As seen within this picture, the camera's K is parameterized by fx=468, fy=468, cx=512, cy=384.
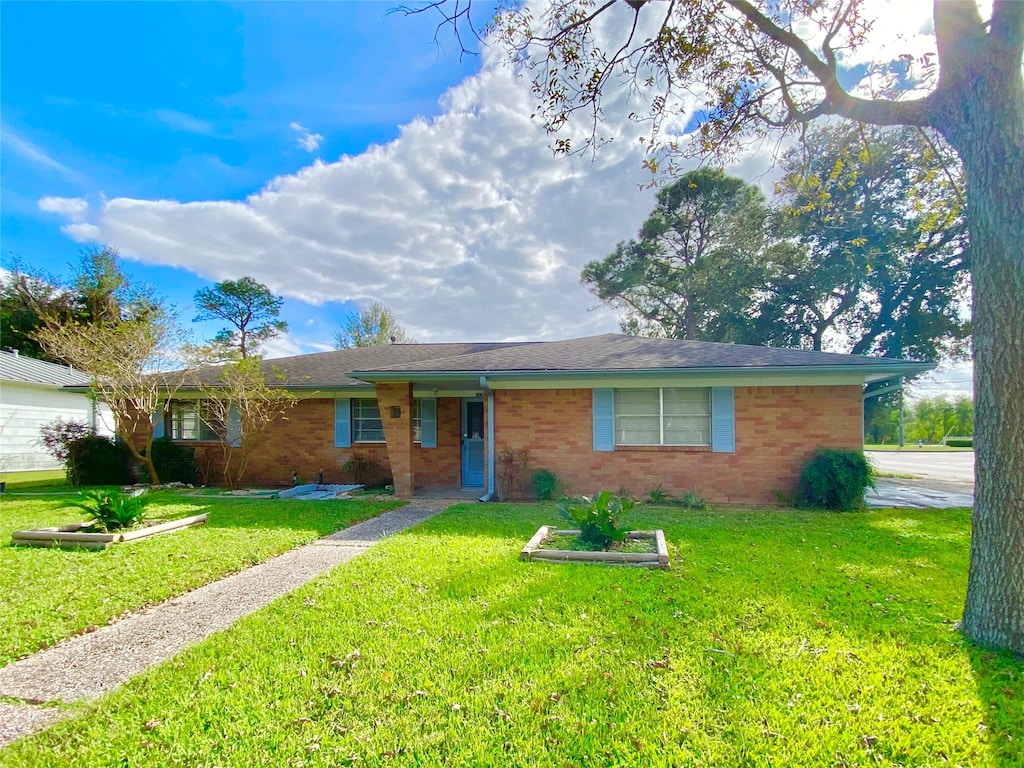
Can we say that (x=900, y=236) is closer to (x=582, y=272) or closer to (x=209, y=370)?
(x=582, y=272)

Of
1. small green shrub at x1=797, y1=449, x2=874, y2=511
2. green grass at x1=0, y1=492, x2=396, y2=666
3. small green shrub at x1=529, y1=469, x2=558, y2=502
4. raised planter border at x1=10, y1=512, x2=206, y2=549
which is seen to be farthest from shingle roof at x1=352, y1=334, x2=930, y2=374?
raised planter border at x1=10, y1=512, x2=206, y2=549

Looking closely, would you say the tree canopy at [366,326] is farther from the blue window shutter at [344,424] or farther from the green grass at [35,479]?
the blue window shutter at [344,424]

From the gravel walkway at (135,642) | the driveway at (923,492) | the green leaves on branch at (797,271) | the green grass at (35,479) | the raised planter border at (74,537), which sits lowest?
the driveway at (923,492)

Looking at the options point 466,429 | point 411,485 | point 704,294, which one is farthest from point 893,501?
point 704,294

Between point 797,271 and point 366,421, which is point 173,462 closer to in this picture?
point 366,421

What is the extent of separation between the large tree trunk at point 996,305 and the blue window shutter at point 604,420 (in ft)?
23.0

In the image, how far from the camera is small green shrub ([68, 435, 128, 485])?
43.4 ft

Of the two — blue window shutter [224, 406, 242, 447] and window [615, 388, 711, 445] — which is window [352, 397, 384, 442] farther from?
window [615, 388, 711, 445]

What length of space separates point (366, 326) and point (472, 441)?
85.9 ft

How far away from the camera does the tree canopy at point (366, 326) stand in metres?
36.4

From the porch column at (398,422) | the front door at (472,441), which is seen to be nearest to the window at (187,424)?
the porch column at (398,422)

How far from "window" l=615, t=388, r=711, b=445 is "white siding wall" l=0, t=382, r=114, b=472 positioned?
59.7 ft

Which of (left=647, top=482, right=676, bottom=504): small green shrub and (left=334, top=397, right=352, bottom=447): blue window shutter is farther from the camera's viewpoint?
(left=334, top=397, right=352, bottom=447): blue window shutter

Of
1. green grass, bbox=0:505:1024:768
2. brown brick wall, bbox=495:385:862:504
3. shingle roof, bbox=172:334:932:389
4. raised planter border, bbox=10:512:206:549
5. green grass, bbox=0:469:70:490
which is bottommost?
green grass, bbox=0:469:70:490
